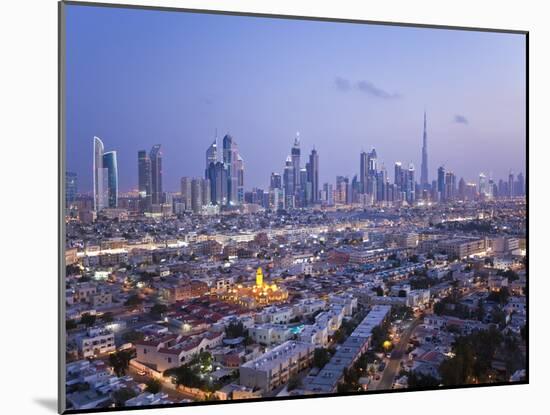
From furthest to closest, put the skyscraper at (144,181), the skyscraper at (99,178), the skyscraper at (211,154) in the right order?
1. the skyscraper at (211,154)
2. the skyscraper at (144,181)
3. the skyscraper at (99,178)

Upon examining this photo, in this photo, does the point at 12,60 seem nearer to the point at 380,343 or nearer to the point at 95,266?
the point at 95,266

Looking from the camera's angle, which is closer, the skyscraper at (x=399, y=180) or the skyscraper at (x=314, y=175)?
the skyscraper at (x=314, y=175)

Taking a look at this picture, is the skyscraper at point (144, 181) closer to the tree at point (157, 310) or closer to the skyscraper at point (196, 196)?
the skyscraper at point (196, 196)

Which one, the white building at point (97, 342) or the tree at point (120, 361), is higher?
the white building at point (97, 342)

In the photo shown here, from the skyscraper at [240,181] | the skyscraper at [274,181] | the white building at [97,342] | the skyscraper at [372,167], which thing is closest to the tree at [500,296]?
the skyscraper at [372,167]

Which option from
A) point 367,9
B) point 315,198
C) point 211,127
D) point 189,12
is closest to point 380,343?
point 315,198

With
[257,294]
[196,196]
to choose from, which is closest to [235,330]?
[257,294]

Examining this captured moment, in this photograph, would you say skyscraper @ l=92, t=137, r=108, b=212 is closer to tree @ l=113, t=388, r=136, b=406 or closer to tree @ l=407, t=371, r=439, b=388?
tree @ l=113, t=388, r=136, b=406

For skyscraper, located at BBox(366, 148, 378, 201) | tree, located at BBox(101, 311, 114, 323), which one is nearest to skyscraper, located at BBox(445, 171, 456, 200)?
skyscraper, located at BBox(366, 148, 378, 201)
